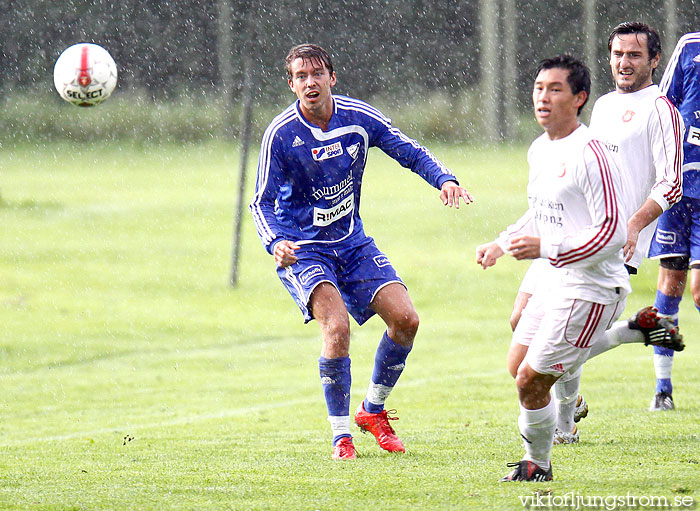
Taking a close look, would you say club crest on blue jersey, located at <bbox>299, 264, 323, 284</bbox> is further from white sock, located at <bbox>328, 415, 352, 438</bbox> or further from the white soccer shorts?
the white soccer shorts

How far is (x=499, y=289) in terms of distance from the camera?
1700 cm

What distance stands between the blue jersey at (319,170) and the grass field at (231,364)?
133 cm

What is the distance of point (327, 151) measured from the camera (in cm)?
586

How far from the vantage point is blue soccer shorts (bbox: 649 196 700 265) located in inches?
264

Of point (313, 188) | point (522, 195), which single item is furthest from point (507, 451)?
point (522, 195)

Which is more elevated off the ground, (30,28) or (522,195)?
(30,28)

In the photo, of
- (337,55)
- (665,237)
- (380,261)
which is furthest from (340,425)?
(337,55)

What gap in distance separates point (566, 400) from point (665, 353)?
5.97 feet

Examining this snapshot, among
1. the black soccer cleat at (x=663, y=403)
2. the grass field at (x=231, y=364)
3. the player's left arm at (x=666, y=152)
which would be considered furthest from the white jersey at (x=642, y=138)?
the black soccer cleat at (x=663, y=403)

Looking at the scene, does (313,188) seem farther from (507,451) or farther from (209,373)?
(209,373)

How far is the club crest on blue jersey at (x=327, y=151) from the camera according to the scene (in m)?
5.83

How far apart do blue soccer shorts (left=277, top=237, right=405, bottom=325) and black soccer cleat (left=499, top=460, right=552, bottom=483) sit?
5.07 ft

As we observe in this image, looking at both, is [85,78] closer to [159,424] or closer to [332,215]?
[159,424]

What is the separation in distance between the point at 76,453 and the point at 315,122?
2.50m
